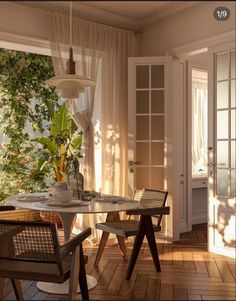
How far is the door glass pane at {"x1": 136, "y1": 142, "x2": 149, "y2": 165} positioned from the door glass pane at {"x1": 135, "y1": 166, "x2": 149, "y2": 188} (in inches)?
3.5

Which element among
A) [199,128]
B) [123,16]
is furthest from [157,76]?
[199,128]

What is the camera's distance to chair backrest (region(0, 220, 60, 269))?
2262mm

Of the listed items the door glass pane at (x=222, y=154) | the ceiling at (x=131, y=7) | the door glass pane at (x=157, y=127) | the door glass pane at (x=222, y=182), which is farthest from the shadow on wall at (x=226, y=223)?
the ceiling at (x=131, y=7)

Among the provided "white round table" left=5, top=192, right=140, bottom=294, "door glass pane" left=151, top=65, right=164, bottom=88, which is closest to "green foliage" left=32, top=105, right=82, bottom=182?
"door glass pane" left=151, top=65, right=164, bottom=88

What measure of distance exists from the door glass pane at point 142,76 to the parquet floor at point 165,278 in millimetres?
1992

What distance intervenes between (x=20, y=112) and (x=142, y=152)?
2227mm

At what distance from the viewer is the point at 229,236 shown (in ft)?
13.8

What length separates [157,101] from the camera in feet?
16.3

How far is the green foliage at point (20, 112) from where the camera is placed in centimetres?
601

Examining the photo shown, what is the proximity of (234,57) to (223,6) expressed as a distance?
0.59 metres

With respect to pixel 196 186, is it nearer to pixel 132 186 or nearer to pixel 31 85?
pixel 132 186

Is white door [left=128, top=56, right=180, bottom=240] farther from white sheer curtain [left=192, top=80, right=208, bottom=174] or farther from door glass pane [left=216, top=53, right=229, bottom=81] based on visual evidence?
white sheer curtain [left=192, top=80, right=208, bottom=174]

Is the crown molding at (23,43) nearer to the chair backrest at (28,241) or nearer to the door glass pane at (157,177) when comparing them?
the door glass pane at (157,177)

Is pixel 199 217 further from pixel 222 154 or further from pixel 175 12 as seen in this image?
pixel 175 12
